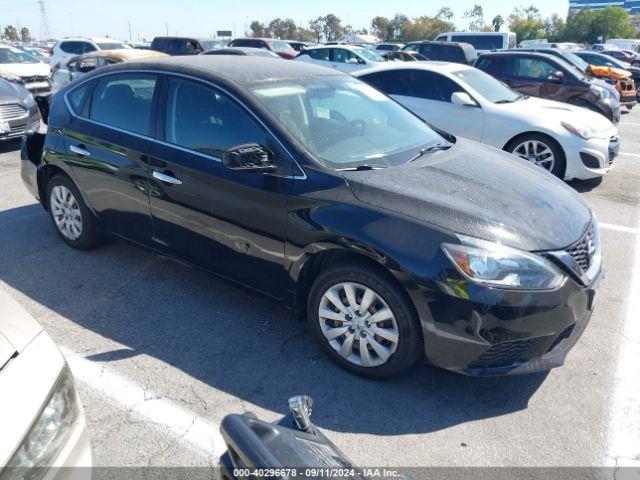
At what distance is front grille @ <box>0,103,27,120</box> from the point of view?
8.45 meters

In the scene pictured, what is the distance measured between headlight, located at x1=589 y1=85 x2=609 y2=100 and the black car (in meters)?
8.11

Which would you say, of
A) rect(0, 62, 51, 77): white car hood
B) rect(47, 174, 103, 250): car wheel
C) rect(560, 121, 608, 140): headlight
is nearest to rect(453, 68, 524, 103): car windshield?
rect(560, 121, 608, 140): headlight

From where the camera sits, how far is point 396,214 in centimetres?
285

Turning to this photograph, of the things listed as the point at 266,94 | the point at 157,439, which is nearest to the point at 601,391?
the point at 157,439

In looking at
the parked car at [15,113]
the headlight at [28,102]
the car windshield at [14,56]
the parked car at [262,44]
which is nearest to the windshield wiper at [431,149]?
the parked car at [15,113]

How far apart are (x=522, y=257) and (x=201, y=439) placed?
6.15ft

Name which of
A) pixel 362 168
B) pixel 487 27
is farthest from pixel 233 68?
pixel 487 27

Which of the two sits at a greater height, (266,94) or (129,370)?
(266,94)

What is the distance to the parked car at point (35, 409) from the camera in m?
1.57

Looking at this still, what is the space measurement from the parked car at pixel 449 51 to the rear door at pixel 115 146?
15989 mm

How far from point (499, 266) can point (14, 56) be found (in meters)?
16.0

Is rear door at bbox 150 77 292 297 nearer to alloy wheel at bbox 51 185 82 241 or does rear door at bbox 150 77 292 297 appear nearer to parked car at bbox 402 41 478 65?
alloy wheel at bbox 51 185 82 241

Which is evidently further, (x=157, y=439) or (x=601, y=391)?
(x=601, y=391)

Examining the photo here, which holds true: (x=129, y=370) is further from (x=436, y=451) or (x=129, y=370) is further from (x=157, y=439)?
(x=436, y=451)
